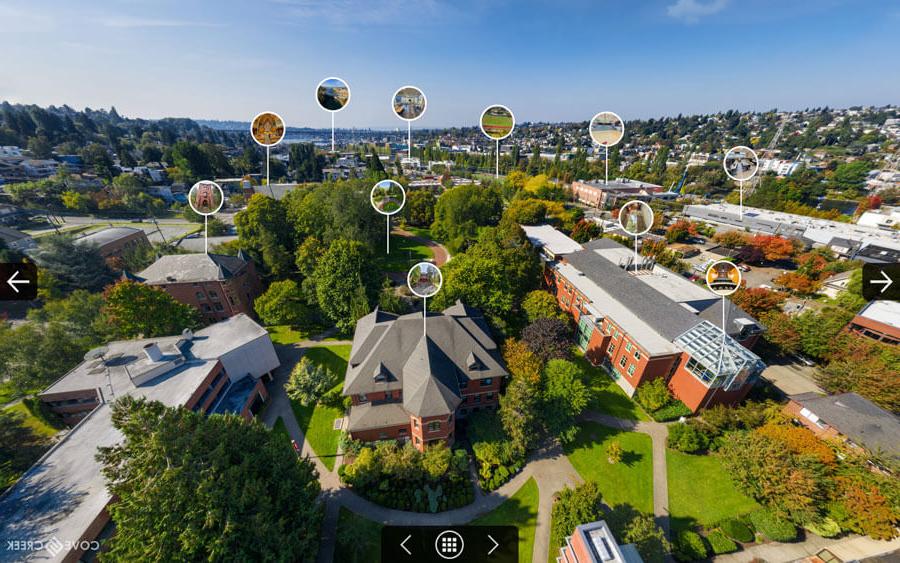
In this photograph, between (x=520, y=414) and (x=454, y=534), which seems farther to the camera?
(x=520, y=414)

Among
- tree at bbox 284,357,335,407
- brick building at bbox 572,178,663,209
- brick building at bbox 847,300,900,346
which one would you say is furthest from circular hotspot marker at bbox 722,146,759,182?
brick building at bbox 572,178,663,209

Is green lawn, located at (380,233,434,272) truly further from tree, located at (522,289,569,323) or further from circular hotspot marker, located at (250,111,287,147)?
circular hotspot marker, located at (250,111,287,147)

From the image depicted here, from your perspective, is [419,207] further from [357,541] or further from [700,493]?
[700,493]

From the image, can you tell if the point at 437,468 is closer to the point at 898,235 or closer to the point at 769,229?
the point at 769,229

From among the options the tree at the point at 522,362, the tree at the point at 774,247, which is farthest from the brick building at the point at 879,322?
the tree at the point at 522,362

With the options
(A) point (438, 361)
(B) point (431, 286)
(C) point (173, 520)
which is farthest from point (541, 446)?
(C) point (173, 520)

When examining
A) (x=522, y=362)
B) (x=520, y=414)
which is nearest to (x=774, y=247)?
(x=522, y=362)
